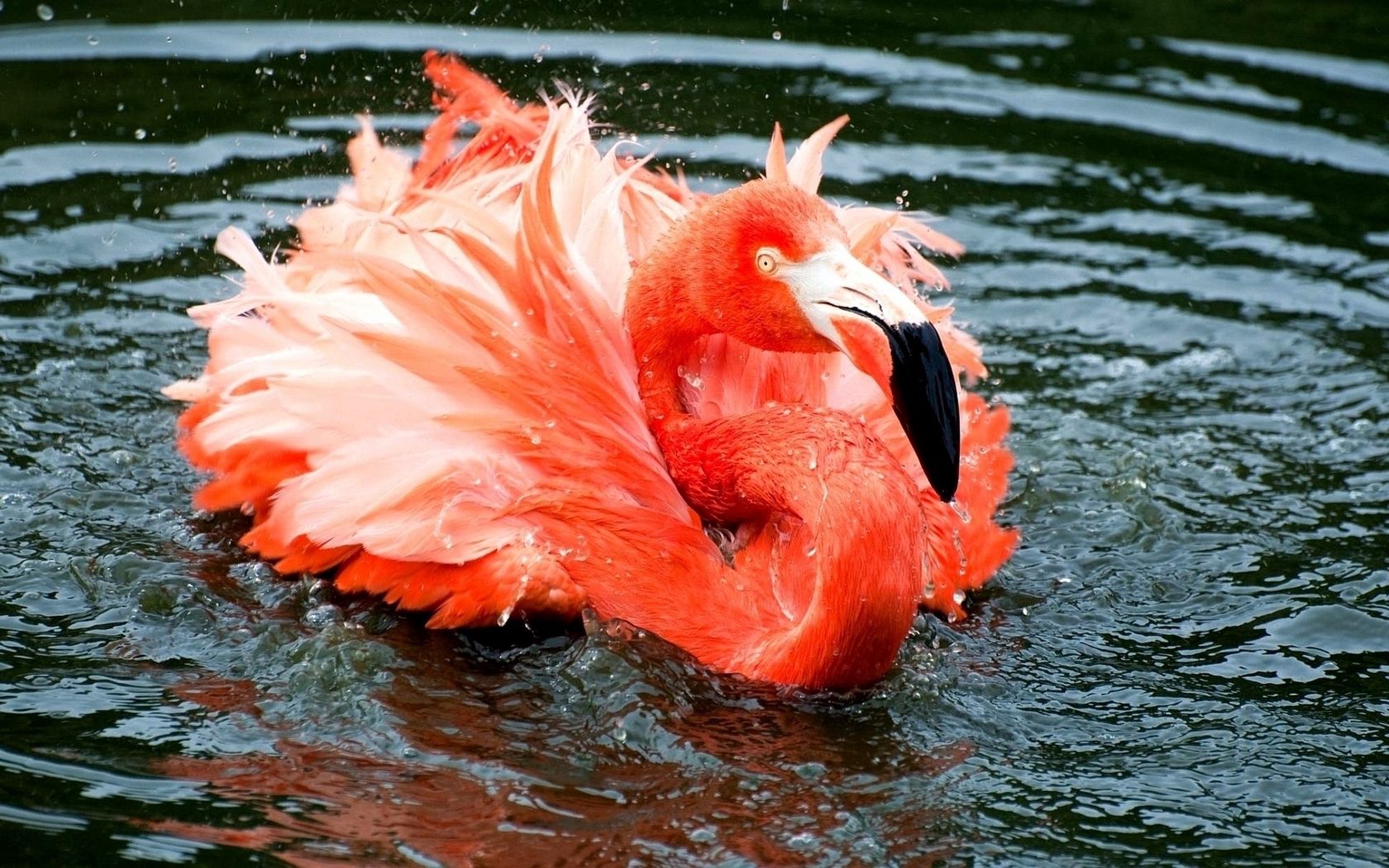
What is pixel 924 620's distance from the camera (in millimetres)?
5055

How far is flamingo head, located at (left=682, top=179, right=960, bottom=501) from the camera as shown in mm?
4141

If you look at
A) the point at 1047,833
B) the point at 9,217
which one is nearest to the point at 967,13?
the point at 9,217

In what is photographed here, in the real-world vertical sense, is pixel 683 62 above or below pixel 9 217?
above

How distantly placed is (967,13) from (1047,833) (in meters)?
6.48

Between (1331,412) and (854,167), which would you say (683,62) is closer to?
(854,167)

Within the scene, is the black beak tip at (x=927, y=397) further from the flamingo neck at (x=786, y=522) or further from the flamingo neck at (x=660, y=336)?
the flamingo neck at (x=660, y=336)

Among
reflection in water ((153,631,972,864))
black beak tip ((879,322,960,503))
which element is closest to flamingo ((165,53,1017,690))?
black beak tip ((879,322,960,503))

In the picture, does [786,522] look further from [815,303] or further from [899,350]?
[899,350]

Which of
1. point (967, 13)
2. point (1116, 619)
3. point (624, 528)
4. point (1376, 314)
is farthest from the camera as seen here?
point (967, 13)

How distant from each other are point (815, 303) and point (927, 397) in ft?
1.38

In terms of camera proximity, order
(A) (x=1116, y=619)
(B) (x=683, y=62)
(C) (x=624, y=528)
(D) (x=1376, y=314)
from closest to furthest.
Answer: (C) (x=624, y=528)
(A) (x=1116, y=619)
(D) (x=1376, y=314)
(B) (x=683, y=62)

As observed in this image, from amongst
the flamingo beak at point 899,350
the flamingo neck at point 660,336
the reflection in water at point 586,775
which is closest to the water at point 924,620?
the reflection in water at point 586,775

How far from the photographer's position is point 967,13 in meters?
9.56

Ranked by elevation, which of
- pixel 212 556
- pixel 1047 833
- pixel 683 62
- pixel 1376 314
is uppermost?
pixel 683 62
